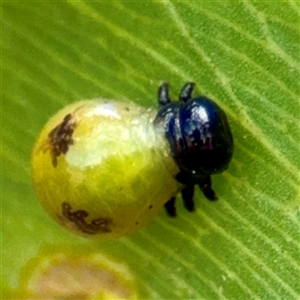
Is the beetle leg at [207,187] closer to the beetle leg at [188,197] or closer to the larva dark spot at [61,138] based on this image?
the beetle leg at [188,197]

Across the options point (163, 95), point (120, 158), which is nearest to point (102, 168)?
point (120, 158)

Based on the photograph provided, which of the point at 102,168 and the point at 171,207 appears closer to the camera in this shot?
the point at 102,168

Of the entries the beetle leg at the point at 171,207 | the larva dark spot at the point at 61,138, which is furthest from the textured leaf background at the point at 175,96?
the larva dark spot at the point at 61,138

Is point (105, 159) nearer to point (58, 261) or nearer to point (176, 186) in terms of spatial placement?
point (176, 186)

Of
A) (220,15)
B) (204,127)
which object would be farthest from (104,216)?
(220,15)

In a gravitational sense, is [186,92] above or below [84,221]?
above

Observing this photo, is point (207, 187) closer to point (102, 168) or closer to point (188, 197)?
point (188, 197)

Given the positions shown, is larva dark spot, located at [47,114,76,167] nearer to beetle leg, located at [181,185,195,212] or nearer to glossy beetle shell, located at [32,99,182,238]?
glossy beetle shell, located at [32,99,182,238]

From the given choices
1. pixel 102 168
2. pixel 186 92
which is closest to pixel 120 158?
pixel 102 168
